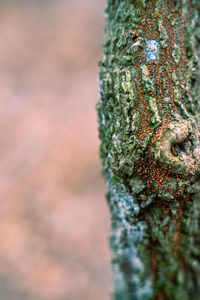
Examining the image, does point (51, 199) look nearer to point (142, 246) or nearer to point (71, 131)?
point (71, 131)

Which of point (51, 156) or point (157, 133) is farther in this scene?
point (51, 156)

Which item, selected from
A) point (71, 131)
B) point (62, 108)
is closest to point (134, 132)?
point (71, 131)

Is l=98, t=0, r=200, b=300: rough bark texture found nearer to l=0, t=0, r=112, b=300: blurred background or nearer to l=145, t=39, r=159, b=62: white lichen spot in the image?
l=145, t=39, r=159, b=62: white lichen spot

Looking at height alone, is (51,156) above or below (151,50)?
above

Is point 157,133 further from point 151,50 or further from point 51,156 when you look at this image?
point 51,156

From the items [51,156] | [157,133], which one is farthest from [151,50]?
[51,156]

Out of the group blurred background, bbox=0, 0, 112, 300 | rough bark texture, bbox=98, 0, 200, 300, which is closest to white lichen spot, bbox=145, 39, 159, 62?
rough bark texture, bbox=98, 0, 200, 300
